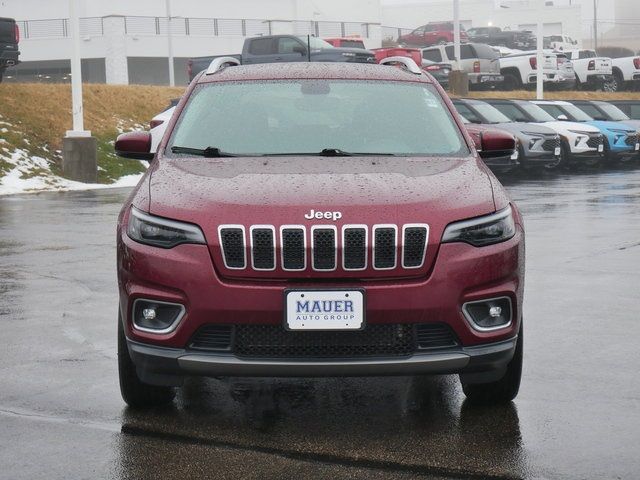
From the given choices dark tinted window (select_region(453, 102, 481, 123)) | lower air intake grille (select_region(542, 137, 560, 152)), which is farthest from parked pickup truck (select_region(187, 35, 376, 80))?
lower air intake grille (select_region(542, 137, 560, 152))

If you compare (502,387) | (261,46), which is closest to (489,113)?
(261,46)

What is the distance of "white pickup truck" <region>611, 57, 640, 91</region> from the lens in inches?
1858

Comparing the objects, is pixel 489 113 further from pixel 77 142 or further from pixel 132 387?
pixel 132 387

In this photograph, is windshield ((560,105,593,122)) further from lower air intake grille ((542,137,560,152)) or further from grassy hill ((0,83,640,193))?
grassy hill ((0,83,640,193))

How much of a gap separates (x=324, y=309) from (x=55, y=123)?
76.1 feet

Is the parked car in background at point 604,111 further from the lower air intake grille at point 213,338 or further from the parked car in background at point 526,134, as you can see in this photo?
the lower air intake grille at point 213,338

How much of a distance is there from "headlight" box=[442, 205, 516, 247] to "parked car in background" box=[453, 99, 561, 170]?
20.3 m

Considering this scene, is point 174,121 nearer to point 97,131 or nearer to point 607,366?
point 607,366

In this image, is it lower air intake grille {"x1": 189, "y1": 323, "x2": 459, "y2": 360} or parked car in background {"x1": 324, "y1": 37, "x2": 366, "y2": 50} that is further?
parked car in background {"x1": 324, "y1": 37, "x2": 366, "y2": 50}

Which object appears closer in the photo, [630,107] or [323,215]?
[323,215]

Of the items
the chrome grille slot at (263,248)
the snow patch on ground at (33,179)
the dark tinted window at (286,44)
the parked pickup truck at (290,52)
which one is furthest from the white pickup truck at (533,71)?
the chrome grille slot at (263,248)

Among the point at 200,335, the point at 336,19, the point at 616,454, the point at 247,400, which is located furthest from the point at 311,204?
the point at 336,19

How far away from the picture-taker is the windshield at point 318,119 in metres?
6.67

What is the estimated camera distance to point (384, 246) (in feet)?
17.8
